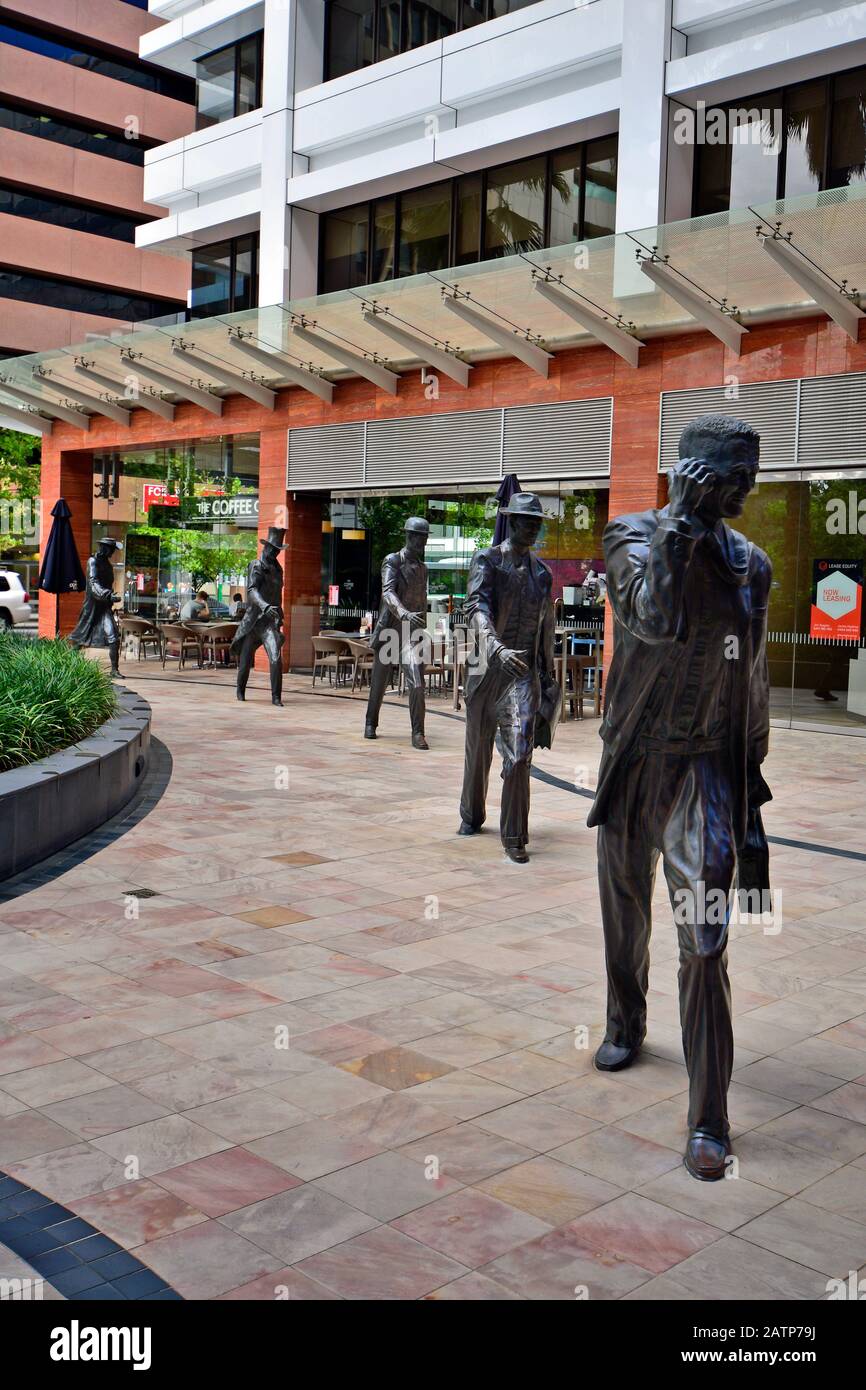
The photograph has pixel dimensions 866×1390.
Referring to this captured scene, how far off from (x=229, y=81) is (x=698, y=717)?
24678 millimetres

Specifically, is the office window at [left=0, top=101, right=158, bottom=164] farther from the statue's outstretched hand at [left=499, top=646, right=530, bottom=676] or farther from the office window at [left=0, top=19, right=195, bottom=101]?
the statue's outstretched hand at [left=499, top=646, right=530, bottom=676]

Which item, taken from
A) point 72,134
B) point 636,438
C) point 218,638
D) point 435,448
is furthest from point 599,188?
point 72,134

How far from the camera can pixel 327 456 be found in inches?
858

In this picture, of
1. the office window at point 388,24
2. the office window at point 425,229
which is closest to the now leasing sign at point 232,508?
the office window at point 425,229

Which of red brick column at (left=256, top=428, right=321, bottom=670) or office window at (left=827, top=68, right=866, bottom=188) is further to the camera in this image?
red brick column at (left=256, top=428, right=321, bottom=670)

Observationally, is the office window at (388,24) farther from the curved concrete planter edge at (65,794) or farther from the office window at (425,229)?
the curved concrete planter edge at (65,794)

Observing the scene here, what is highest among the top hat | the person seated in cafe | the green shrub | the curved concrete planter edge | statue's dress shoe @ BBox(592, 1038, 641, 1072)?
the top hat

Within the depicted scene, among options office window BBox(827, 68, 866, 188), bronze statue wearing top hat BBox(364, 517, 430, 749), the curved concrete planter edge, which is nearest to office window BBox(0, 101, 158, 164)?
office window BBox(827, 68, 866, 188)

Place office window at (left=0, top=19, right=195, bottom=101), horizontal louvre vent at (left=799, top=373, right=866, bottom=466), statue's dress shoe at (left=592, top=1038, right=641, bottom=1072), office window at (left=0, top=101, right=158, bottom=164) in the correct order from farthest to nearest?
office window at (left=0, top=101, right=158, bottom=164) < office window at (left=0, top=19, right=195, bottom=101) < horizontal louvre vent at (left=799, top=373, right=866, bottom=466) < statue's dress shoe at (left=592, top=1038, right=641, bottom=1072)

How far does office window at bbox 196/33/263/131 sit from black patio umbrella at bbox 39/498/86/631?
29.8 feet

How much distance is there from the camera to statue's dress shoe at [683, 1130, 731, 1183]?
358 centimetres

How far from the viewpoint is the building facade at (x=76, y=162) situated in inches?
1537

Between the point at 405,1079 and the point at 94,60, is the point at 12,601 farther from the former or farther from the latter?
the point at 405,1079

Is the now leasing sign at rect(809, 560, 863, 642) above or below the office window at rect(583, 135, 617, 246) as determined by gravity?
below
